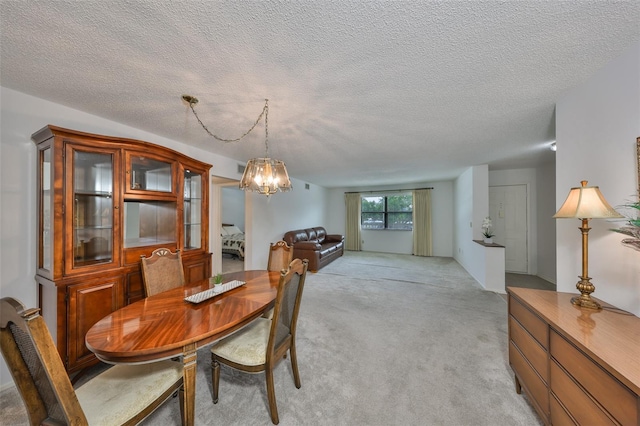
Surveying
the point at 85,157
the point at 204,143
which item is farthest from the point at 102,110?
the point at 204,143

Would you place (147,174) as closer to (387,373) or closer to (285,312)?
(285,312)


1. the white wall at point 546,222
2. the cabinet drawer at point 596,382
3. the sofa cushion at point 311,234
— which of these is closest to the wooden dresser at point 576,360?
the cabinet drawer at point 596,382

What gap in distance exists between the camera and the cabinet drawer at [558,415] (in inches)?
43.4

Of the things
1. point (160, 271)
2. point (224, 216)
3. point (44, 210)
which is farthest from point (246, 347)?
point (224, 216)

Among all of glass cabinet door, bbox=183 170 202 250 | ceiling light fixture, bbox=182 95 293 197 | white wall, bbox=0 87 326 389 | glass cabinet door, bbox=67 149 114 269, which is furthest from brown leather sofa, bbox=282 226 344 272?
white wall, bbox=0 87 326 389

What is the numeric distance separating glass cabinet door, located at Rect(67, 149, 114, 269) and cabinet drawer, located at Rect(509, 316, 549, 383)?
3.26 metres

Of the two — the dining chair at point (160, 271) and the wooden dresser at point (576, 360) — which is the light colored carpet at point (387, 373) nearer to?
the wooden dresser at point (576, 360)

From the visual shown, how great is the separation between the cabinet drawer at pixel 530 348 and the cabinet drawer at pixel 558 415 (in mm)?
104

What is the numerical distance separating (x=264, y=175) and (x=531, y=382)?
250 centimetres

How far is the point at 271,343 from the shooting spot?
1419 mm

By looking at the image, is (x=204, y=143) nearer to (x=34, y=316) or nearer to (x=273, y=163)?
(x=273, y=163)

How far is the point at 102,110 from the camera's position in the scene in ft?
7.02

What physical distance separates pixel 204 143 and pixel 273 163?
1525mm

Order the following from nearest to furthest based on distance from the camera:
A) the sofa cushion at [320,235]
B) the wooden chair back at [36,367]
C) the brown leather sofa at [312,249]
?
the wooden chair back at [36,367]
the brown leather sofa at [312,249]
the sofa cushion at [320,235]
